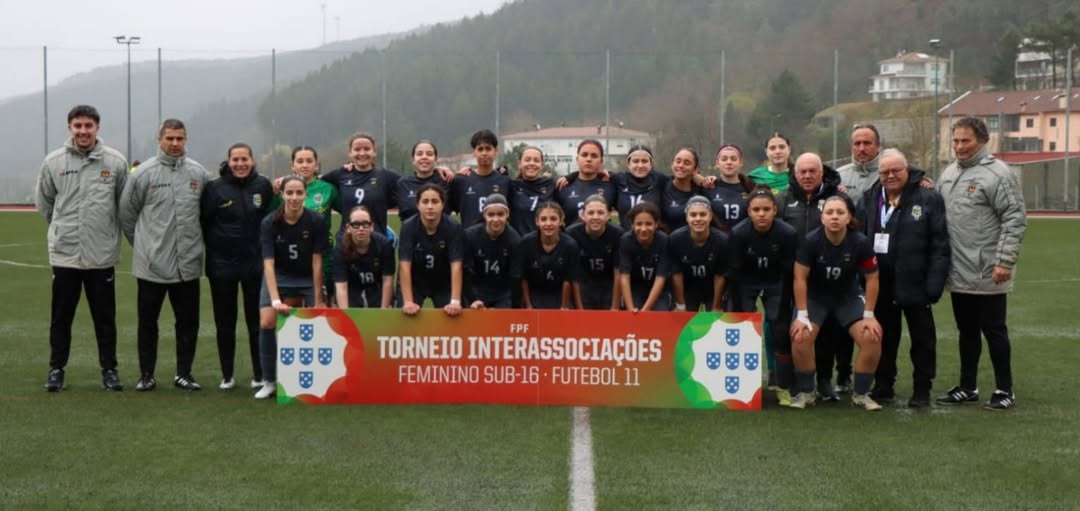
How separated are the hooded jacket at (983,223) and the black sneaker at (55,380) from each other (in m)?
5.84

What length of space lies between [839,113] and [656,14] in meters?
45.7

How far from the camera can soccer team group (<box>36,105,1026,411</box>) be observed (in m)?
7.58

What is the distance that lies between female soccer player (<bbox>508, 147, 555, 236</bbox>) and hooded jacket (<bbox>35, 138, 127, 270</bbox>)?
9.00 feet

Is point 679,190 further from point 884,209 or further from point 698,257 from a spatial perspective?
point 884,209

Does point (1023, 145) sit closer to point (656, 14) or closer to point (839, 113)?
point (839, 113)

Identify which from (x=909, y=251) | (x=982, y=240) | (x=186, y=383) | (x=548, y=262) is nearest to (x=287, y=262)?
(x=186, y=383)

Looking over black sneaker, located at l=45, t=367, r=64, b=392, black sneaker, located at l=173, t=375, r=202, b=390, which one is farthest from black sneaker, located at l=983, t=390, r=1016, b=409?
black sneaker, located at l=45, t=367, r=64, b=392

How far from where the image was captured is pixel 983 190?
7535 millimetres

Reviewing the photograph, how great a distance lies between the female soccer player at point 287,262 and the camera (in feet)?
25.8

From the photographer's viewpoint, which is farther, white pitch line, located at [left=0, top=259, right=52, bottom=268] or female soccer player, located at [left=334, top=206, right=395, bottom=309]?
white pitch line, located at [left=0, top=259, right=52, bottom=268]

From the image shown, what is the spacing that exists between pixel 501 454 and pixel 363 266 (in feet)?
7.31

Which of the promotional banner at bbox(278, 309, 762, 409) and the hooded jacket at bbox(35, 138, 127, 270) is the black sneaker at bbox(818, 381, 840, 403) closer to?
the promotional banner at bbox(278, 309, 762, 409)

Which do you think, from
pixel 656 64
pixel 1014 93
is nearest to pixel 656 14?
pixel 1014 93

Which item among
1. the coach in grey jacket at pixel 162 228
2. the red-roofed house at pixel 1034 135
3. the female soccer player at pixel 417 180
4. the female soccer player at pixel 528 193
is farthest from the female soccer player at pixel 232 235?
the red-roofed house at pixel 1034 135
